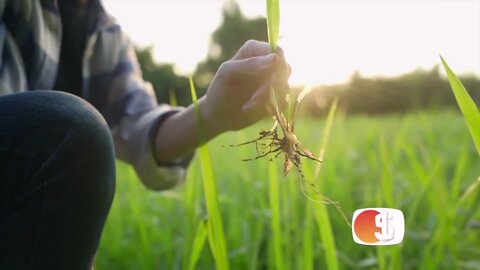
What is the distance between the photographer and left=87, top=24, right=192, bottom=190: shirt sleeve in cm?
89

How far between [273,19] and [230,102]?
218mm

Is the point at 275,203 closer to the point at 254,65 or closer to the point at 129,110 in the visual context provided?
the point at 254,65

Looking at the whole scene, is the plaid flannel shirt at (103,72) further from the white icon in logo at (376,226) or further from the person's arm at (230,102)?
the white icon in logo at (376,226)

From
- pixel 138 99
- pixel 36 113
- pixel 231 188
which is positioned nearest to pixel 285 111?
pixel 36 113

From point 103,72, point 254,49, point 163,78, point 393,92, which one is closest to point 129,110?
point 103,72

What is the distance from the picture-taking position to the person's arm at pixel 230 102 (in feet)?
1.64

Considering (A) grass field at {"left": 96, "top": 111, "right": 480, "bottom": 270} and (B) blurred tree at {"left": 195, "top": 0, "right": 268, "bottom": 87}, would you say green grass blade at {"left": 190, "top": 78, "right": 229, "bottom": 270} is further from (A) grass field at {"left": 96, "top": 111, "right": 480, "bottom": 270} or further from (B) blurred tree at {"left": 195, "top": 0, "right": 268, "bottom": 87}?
(B) blurred tree at {"left": 195, "top": 0, "right": 268, "bottom": 87}

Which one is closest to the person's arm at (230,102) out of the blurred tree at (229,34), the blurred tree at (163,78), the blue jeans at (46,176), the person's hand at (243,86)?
the person's hand at (243,86)

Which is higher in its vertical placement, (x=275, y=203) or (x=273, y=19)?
(x=273, y=19)

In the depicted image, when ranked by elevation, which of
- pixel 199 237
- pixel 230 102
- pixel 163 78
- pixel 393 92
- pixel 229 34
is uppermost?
pixel 230 102

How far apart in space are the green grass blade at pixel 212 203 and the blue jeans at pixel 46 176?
9 cm

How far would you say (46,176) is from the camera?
0.52 meters

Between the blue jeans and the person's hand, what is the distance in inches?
5.4

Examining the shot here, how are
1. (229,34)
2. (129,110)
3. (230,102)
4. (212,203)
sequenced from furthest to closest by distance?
(229,34) → (129,110) → (230,102) → (212,203)
